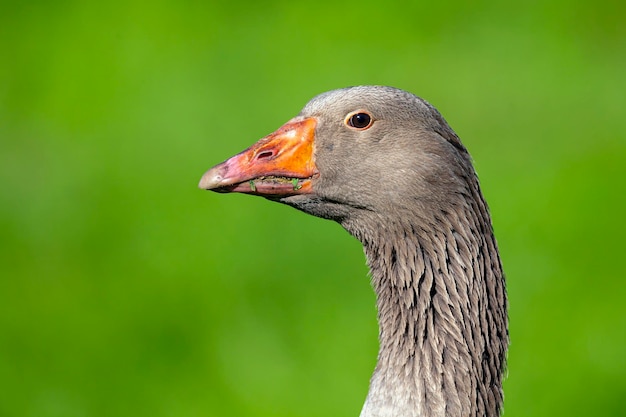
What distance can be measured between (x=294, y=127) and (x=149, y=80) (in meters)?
7.93

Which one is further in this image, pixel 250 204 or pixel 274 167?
pixel 250 204

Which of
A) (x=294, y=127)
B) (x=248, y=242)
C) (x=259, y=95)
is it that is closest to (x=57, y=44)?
(x=259, y=95)

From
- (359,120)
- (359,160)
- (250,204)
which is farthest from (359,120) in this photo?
(250,204)

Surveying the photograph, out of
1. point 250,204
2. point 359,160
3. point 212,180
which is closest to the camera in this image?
point 212,180

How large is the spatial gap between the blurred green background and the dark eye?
373 centimetres

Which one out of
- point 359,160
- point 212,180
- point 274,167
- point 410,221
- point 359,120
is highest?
point 359,120

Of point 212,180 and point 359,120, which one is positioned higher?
point 359,120

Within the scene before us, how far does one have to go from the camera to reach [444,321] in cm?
487

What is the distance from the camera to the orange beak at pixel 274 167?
16.0 feet

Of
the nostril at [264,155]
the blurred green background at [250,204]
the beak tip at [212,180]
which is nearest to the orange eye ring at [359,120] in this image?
the nostril at [264,155]

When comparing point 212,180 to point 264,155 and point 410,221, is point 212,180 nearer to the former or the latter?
point 264,155

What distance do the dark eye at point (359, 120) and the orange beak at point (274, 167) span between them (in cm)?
17

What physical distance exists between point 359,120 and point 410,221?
51 centimetres

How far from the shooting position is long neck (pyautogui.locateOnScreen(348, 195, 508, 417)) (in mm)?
4812
